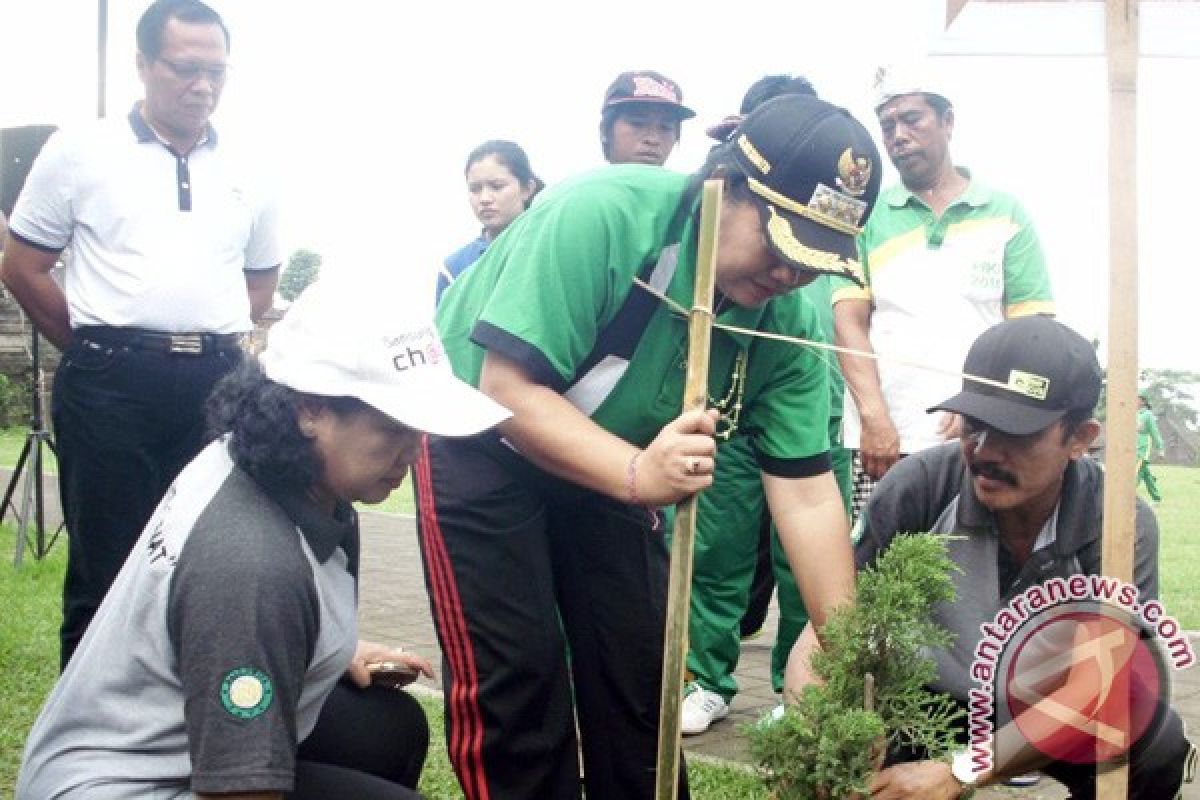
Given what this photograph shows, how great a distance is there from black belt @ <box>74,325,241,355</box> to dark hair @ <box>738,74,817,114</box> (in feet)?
5.79

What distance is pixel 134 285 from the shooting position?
3885 mm

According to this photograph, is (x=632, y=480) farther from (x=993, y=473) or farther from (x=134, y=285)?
(x=134, y=285)

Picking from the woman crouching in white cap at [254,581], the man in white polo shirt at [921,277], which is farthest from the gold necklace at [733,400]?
the man in white polo shirt at [921,277]

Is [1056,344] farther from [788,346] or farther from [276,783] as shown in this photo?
[276,783]

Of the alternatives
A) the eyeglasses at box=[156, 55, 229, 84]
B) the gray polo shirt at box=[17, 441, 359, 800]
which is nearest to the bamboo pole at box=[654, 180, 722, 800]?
the gray polo shirt at box=[17, 441, 359, 800]

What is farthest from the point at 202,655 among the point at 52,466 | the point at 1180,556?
the point at 52,466

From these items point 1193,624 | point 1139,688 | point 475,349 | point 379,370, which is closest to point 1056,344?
point 1139,688

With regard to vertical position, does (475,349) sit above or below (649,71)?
below

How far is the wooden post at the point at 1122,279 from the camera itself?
86.2 inches

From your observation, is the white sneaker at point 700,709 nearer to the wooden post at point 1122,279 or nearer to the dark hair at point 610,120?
the dark hair at point 610,120

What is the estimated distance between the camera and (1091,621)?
2723 mm

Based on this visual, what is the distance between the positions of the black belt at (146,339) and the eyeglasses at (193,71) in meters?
0.76

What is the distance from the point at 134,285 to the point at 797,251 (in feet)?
7.58

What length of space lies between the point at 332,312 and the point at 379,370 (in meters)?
0.13
